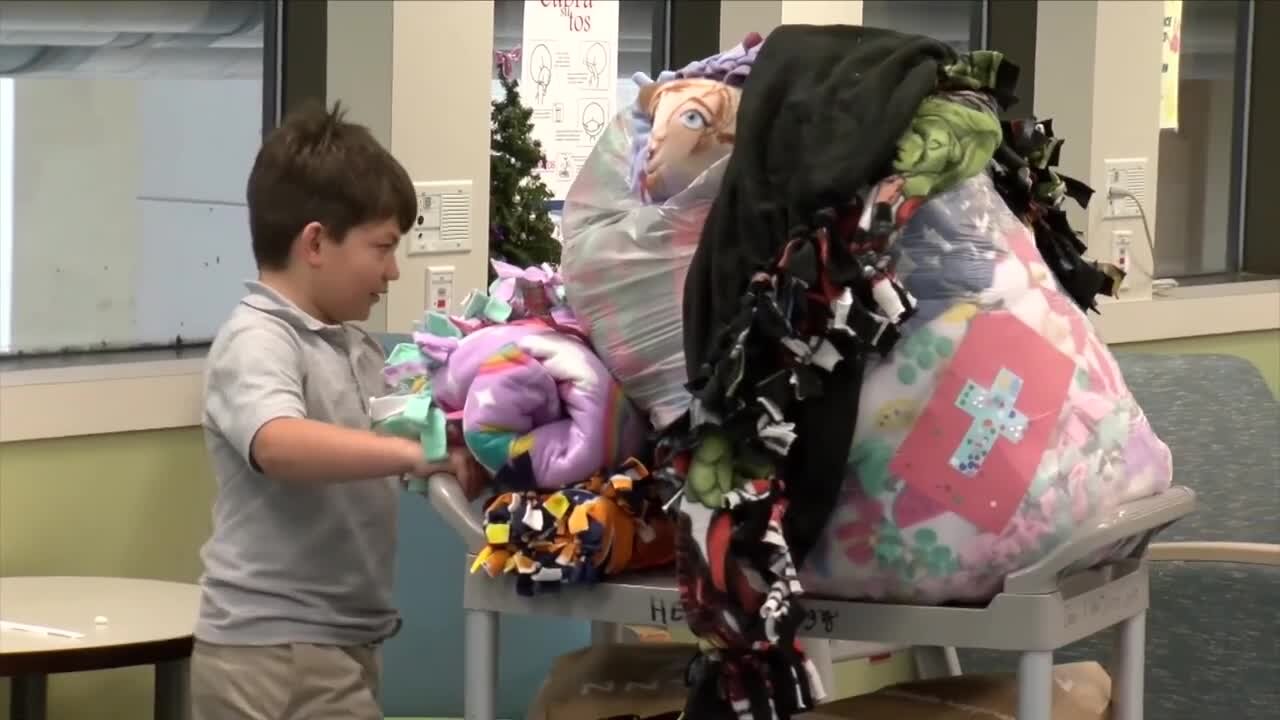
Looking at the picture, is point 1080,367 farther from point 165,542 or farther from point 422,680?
point 165,542

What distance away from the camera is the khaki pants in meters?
2.50

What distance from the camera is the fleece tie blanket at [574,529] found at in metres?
2.01

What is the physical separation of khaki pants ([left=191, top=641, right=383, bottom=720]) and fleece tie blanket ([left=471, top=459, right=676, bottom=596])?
54 cm

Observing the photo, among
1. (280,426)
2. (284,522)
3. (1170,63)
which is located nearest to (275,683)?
(284,522)

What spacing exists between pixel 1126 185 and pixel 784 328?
3.42 m

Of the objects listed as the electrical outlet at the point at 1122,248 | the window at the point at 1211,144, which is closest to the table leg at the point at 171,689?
the electrical outlet at the point at 1122,248

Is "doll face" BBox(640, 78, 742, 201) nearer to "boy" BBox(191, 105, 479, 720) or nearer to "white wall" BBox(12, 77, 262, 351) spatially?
"boy" BBox(191, 105, 479, 720)

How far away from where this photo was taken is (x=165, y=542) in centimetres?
341

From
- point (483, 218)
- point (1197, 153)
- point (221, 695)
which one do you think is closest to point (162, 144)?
point (483, 218)

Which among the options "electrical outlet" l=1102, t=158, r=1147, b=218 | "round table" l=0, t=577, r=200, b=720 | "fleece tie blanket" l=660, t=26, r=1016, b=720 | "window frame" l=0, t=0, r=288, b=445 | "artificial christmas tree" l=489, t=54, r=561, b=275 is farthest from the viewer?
"electrical outlet" l=1102, t=158, r=1147, b=218

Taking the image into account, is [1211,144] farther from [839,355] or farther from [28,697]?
[839,355]

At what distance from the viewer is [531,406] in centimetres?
203

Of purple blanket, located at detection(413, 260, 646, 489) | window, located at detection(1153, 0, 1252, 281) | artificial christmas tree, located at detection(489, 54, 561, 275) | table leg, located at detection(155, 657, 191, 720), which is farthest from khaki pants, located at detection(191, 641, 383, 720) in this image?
window, located at detection(1153, 0, 1252, 281)

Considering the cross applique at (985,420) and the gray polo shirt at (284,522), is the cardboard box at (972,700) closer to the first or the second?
the cross applique at (985,420)
